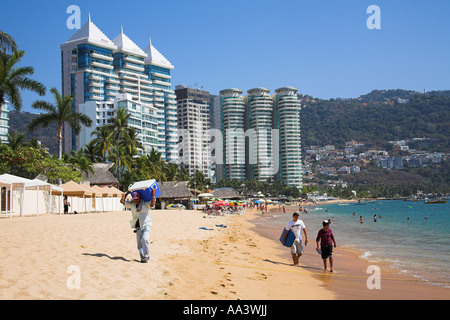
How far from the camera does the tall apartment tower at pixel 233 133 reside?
550 ft

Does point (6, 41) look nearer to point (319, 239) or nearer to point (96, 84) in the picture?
point (319, 239)

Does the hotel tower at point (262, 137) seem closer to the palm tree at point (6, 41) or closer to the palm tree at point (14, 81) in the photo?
the palm tree at point (14, 81)

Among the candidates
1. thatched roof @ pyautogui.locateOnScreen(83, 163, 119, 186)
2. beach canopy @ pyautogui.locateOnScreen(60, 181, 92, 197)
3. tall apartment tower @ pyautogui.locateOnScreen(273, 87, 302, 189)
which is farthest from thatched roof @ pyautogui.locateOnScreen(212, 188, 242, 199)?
tall apartment tower @ pyautogui.locateOnScreen(273, 87, 302, 189)

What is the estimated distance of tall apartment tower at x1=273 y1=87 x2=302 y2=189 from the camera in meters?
167

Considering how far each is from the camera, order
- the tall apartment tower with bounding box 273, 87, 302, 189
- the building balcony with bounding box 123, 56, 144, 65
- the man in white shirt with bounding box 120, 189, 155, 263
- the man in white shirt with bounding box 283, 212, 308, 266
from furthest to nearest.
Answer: the tall apartment tower with bounding box 273, 87, 302, 189, the building balcony with bounding box 123, 56, 144, 65, the man in white shirt with bounding box 283, 212, 308, 266, the man in white shirt with bounding box 120, 189, 155, 263

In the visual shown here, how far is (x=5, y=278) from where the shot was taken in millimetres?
6352

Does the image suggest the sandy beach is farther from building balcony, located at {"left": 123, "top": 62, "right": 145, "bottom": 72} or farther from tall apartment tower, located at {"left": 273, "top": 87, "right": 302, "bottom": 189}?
tall apartment tower, located at {"left": 273, "top": 87, "right": 302, "bottom": 189}

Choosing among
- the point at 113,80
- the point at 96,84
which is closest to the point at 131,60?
the point at 113,80

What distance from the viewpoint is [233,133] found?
171m

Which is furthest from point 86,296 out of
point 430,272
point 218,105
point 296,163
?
point 218,105

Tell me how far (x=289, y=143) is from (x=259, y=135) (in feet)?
39.8

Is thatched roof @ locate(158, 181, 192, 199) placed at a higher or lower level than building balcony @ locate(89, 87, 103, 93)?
lower

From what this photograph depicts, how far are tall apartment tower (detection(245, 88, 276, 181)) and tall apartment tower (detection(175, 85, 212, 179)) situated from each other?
1701cm
